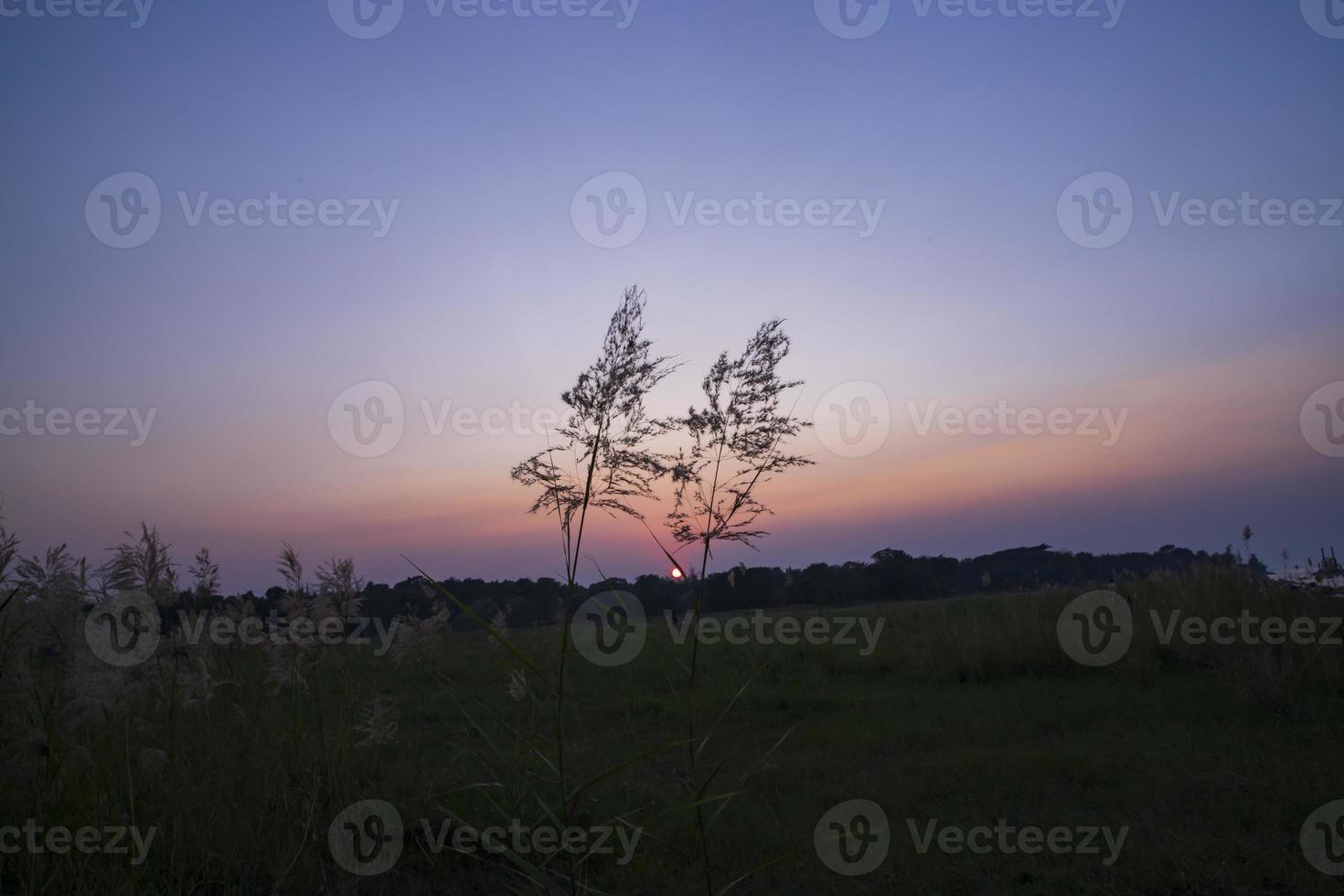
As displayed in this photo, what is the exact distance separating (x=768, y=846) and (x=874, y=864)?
506mm

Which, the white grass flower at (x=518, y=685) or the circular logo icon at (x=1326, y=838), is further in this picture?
the circular logo icon at (x=1326, y=838)

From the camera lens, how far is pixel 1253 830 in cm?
368

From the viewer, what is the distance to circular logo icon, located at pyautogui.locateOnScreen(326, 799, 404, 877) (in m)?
3.49

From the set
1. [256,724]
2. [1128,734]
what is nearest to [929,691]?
[1128,734]

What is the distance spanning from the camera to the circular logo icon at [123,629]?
11.3ft

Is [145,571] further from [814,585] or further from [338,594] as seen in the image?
[814,585]

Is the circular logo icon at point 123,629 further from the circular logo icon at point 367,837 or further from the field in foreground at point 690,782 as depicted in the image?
the circular logo icon at point 367,837

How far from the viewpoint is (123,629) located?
3520 millimetres

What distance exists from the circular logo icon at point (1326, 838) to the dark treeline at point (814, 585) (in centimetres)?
292

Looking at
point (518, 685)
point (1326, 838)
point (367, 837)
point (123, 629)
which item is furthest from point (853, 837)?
point (123, 629)

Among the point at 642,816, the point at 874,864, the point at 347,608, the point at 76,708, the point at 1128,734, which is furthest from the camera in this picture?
the point at 1128,734

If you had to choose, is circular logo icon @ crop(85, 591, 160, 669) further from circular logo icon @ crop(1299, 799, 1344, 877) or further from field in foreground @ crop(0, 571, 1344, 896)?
circular logo icon @ crop(1299, 799, 1344, 877)

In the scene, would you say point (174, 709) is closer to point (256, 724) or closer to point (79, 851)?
point (256, 724)

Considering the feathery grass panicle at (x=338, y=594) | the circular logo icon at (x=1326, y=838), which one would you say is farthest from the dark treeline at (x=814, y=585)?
the circular logo icon at (x=1326, y=838)
